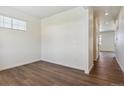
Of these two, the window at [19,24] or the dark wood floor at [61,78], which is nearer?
the dark wood floor at [61,78]

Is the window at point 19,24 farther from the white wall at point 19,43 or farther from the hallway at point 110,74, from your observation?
the hallway at point 110,74

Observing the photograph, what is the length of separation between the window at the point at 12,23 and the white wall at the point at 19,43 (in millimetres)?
159

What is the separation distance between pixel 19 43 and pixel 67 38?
2.06 meters

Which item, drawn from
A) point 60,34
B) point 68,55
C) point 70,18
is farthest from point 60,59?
point 70,18

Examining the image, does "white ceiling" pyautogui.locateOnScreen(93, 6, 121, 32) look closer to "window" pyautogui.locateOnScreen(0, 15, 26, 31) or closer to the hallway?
the hallway

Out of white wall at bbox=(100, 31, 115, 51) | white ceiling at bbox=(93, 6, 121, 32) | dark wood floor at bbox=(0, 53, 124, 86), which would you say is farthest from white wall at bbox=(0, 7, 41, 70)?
white wall at bbox=(100, 31, 115, 51)

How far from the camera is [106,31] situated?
10992 millimetres

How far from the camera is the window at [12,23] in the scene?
3570 mm

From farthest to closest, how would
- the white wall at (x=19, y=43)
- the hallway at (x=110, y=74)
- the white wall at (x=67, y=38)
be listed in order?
the white wall at (x=19, y=43), the white wall at (x=67, y=38), the hallway at (x=110, y=74)

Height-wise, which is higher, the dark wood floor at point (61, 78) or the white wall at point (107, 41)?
the white wall at point (107, 41)

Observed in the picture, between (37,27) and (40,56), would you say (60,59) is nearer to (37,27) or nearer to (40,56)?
(40,56)

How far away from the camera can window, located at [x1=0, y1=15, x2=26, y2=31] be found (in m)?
3.57

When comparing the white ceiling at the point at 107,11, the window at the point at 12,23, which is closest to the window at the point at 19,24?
the window at the point at 12,23

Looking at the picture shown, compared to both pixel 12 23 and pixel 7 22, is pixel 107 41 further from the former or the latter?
pixel 7 22
